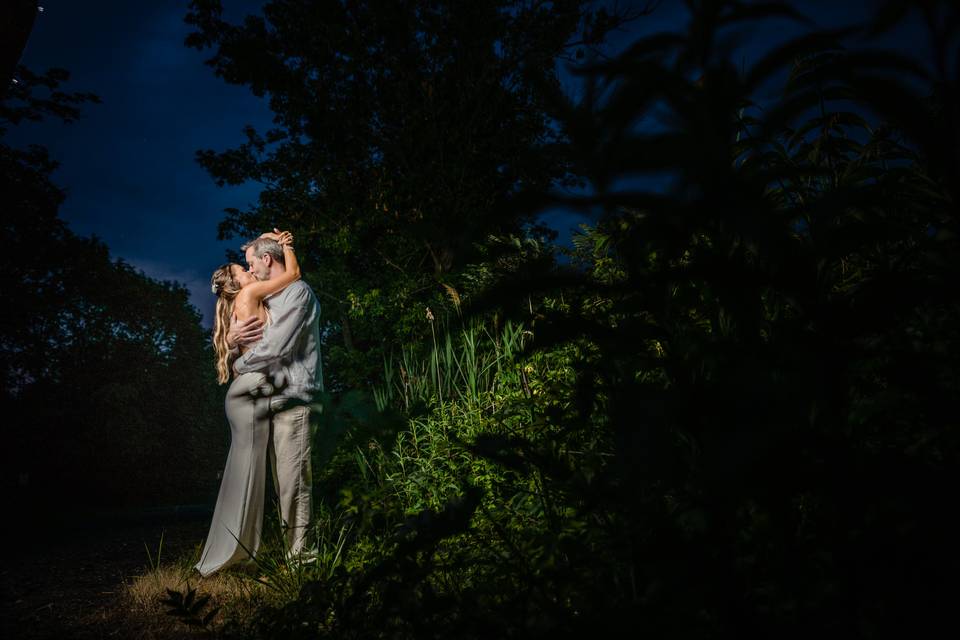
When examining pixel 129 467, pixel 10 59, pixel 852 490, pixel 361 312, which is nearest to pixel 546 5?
pixel 361 312

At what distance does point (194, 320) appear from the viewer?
388 inches

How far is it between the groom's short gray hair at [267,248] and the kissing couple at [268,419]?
211 mm

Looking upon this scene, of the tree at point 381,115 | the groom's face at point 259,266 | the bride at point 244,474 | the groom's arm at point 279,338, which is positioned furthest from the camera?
the tree at point 381,115

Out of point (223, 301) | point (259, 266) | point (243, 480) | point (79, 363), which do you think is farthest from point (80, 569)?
point (79, 363)

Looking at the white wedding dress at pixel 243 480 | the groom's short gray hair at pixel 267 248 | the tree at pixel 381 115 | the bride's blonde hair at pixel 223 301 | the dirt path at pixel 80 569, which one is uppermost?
the tree at pixel 381 115

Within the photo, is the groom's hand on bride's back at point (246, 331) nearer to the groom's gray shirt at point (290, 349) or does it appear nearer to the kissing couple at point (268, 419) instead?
the kissing couple at point (268, 419)

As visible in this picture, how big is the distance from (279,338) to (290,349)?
114 mm

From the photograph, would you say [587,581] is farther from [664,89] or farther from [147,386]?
[147,386]

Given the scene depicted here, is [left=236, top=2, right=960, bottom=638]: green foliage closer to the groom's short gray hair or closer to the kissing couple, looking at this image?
the kissing couple

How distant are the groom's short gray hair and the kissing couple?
0.21 meters

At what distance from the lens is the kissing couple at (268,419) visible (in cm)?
389

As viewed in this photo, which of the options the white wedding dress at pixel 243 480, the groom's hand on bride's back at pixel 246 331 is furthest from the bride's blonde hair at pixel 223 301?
the white wedding dress at pixel 243 480

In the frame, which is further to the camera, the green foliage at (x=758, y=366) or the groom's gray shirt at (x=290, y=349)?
the groom's gray shirt at (x=290, y=349)

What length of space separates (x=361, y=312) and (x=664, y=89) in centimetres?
882
